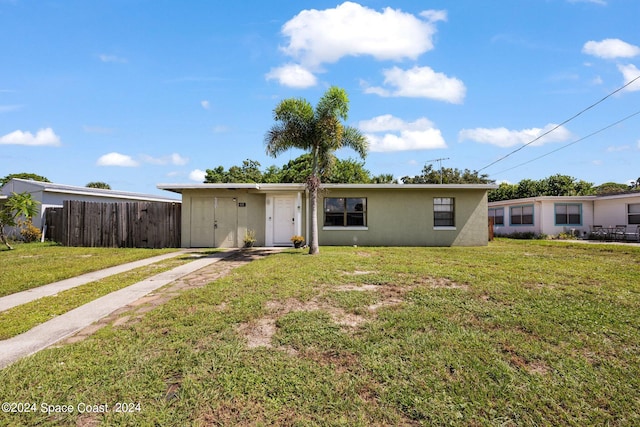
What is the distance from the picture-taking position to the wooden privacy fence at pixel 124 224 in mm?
Answer: 14664

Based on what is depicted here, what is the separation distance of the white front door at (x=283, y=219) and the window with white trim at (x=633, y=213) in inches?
811

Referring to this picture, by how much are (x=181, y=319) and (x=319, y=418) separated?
263cm

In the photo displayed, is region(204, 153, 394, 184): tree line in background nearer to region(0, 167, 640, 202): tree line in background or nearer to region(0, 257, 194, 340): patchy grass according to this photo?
region(0, 167, 640, 202): tree line in background

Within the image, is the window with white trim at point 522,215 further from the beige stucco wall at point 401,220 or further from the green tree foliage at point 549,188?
the green tree foliage at point 549,188

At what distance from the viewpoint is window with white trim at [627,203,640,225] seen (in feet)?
64.0

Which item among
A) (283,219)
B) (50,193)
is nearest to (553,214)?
(283,219)

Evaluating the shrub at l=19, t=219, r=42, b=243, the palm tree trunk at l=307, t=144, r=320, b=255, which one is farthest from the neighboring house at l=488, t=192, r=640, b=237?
the shrub at l=19, t=219, r=42, b=243

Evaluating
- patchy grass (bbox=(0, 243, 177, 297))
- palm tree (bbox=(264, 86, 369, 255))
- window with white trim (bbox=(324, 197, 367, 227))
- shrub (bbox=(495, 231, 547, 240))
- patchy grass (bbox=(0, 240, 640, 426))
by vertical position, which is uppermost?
palm tree (bbox=(264, 86, 369, 255))

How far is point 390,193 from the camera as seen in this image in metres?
15.2

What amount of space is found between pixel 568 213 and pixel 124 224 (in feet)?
86.6

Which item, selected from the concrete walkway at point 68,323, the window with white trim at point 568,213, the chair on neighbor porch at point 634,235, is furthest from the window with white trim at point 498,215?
the concrete walkway at point 68,323

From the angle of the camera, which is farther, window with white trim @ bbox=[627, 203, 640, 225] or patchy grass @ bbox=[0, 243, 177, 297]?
window with white trim @ bbox=[627, 203, 640, 225]

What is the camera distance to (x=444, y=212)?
15.5 m

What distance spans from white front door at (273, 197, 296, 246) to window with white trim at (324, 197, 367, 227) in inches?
62.7
